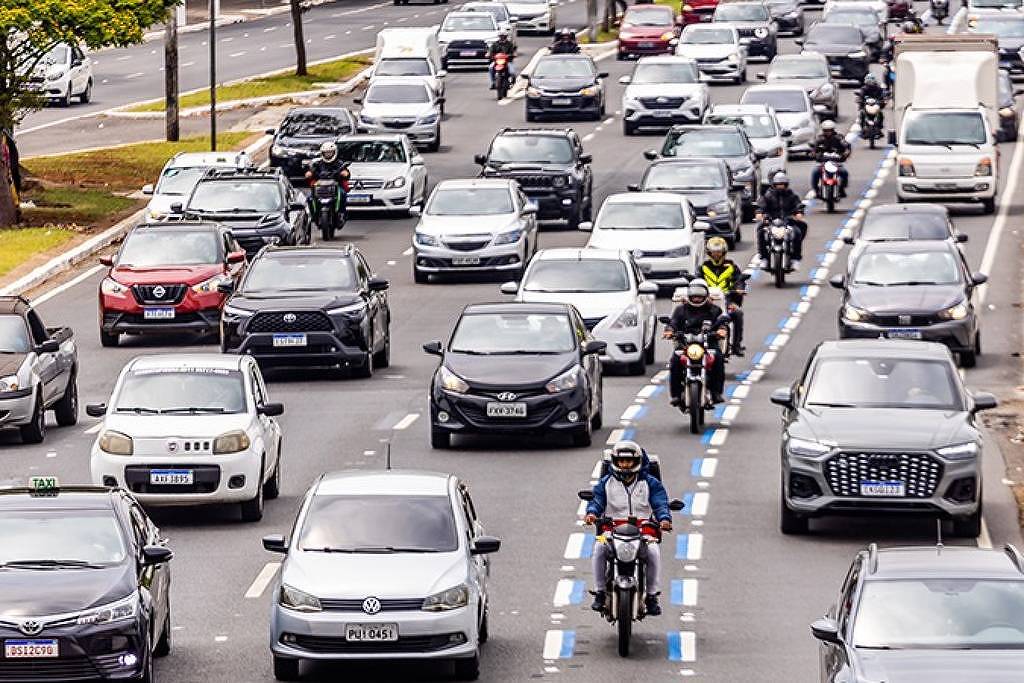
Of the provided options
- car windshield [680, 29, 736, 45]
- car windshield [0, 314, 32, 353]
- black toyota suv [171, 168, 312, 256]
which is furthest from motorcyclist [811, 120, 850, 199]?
car windshield [0, 314, 32, 353]

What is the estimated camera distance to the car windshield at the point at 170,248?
39.1 meters

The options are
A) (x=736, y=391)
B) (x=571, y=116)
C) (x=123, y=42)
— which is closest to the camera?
(x=736, y=391)

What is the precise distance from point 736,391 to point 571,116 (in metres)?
37.2

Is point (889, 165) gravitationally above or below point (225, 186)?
below

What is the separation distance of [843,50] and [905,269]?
43624 millimetres

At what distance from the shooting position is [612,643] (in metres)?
19.8

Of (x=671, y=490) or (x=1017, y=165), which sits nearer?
(x=671, y=490)

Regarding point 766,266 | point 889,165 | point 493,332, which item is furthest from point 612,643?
point 889,165

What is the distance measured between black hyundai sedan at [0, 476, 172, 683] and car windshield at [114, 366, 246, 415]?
20.3 ft

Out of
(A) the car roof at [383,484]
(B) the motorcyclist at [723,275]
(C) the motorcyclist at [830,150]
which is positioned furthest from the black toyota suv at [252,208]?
(A) the car roof at [383,484]

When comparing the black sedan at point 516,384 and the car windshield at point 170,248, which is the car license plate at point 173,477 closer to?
the black sedan at point 516,384

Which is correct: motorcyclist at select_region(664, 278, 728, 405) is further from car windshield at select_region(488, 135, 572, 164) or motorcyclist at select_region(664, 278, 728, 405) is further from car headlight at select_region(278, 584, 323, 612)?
car windshield at select_region(488, 135, 572, 164)

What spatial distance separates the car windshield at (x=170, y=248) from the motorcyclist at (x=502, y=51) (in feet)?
118

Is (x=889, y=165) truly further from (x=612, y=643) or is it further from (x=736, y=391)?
(x=612, y=643)
